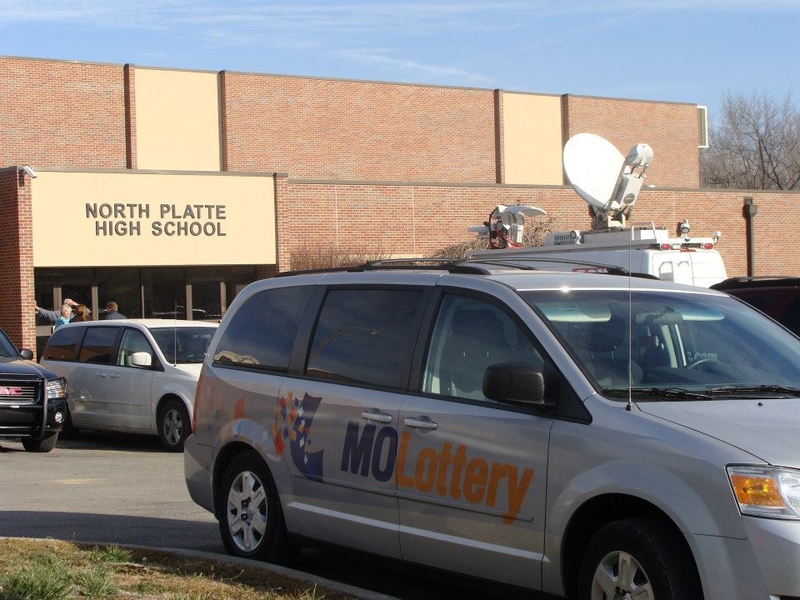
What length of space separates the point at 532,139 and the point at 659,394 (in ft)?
140

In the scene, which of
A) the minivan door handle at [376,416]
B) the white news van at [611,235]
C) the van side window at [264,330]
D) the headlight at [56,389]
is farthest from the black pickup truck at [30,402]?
the minivan door handle at [376,416]

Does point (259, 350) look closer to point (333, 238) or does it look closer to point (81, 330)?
point (81, 330)

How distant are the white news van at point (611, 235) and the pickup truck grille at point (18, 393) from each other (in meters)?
6.39

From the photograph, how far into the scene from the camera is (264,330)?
769 centimetres

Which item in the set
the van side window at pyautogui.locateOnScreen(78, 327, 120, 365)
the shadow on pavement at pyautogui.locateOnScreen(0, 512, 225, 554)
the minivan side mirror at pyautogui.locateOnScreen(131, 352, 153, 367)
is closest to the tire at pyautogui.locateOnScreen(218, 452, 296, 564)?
the shadow on pavement at pyautogui.locateOnScreen(0, 512, 225, 554)

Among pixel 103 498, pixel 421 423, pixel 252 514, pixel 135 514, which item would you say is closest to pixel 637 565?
pixel 421 423

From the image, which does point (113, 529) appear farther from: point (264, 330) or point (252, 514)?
point (264, 330)

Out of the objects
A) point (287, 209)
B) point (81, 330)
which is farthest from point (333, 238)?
point (81, 330)

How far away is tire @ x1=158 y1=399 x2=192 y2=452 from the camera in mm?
15070

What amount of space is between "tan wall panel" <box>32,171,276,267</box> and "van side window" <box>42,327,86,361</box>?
10582 millimetres

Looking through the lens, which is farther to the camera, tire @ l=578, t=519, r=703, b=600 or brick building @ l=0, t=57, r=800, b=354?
brick building @ l=0, t=57, r=800, b=354

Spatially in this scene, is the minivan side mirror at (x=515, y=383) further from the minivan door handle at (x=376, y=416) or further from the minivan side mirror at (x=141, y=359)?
the minivan side mirror at (x=141, y=359)

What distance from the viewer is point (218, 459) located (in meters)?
7.70

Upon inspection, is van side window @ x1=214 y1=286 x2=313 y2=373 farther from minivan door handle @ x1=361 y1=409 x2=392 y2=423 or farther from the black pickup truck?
the black pickup truck
